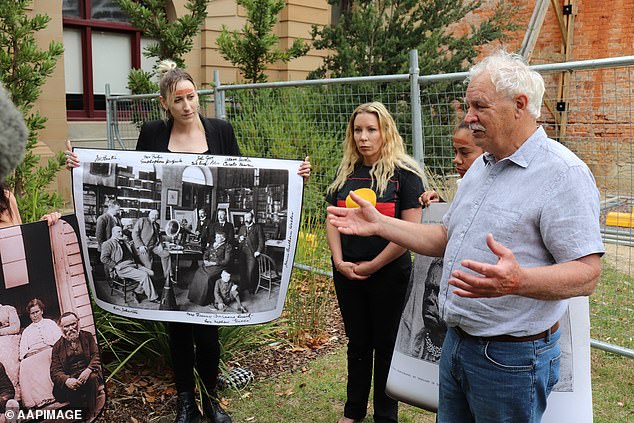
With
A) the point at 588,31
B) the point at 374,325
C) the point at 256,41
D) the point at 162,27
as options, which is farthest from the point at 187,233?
the point at 588,31

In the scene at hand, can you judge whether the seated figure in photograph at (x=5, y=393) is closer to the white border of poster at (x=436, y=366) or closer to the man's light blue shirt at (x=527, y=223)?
the white border of poster at (x=436, y=366)

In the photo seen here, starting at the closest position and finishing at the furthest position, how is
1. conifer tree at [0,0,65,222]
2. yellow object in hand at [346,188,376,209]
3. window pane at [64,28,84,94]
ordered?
yellow object in hand at [346,188,376,209]
conifer tree at [0,0,65,222]
window pane at [64,28,84,94]

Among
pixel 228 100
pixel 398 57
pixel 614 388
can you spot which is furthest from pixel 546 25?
pixel 614 388

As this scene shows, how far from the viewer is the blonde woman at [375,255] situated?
12.2ft

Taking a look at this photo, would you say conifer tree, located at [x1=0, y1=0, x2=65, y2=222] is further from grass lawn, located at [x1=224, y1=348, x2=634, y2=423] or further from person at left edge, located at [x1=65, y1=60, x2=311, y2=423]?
grass lawn, located at [x1=224, y1=348, x2=634, y2=423]

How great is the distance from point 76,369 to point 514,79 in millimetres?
2614

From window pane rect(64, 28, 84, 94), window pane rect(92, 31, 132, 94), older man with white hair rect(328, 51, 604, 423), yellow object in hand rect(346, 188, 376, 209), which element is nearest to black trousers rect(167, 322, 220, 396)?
→ yellow object in hand rect(346, 188, 376, 209)

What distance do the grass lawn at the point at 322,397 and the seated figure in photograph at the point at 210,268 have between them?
93 cm

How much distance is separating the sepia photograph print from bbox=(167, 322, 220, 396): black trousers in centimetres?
48

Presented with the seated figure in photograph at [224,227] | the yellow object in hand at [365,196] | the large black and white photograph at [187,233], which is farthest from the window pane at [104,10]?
the yellow object in hand at [365,196]

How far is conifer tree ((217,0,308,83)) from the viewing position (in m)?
10.3

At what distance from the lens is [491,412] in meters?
2.30

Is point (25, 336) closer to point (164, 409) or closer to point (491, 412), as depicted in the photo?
point (164, 409)

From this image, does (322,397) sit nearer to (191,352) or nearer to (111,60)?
(191,352)
